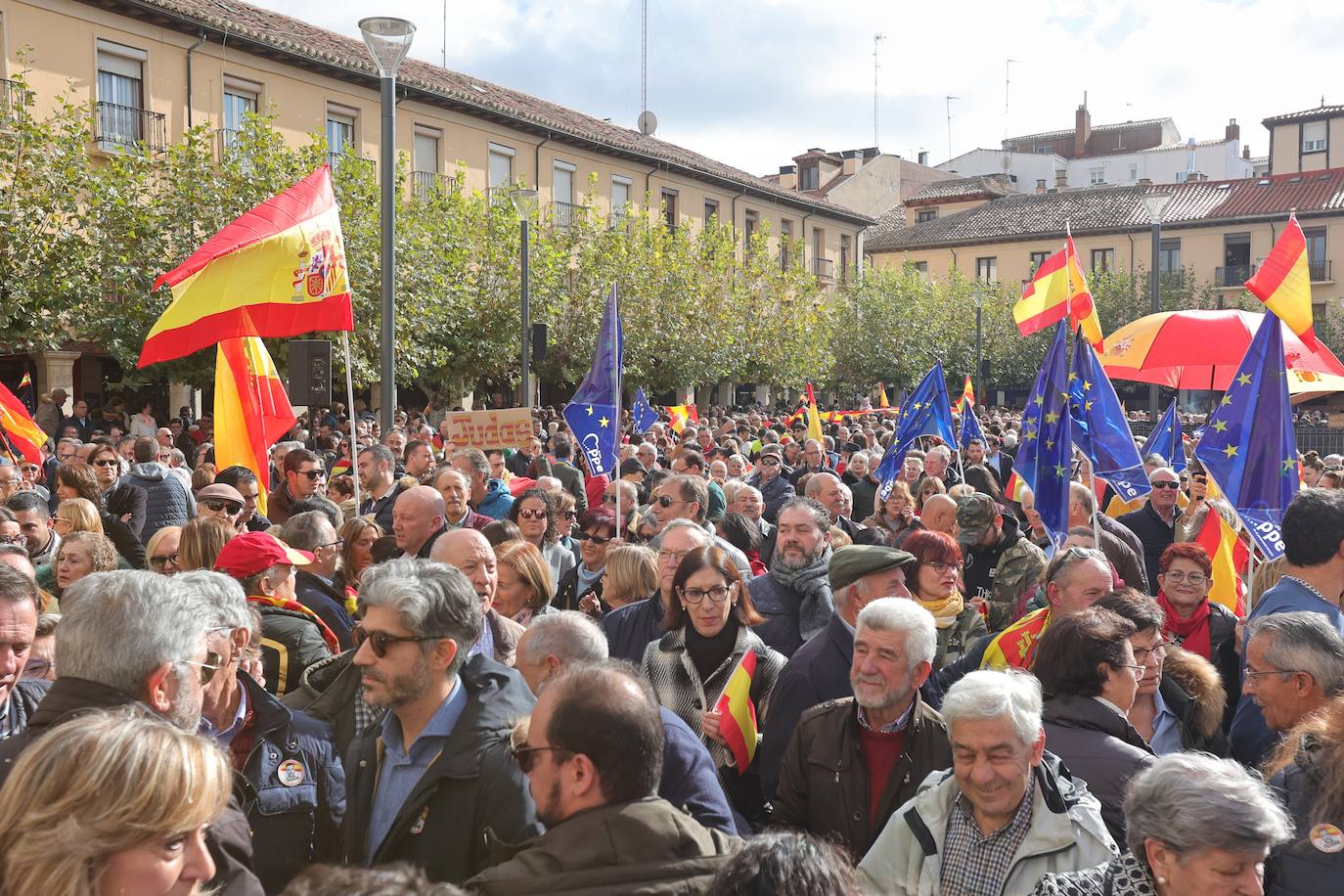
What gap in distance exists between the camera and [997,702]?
3260mm

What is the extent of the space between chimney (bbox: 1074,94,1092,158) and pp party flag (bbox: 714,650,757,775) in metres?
70.9

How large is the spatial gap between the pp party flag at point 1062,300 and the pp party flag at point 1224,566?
2499 millimetres

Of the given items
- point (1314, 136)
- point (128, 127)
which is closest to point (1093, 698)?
point (128, 127)

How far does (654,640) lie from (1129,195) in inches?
2228

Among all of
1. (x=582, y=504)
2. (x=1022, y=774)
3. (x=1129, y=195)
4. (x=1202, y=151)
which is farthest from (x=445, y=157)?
(x=1202, y=151)

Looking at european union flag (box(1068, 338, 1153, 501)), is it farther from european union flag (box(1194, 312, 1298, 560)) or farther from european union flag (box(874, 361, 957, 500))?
european union flag (box(874, 361, 957, 500))

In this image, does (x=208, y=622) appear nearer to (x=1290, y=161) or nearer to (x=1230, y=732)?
(x=1230, y=732)

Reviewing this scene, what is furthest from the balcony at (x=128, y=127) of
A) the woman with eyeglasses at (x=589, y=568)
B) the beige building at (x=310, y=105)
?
the woman with eyeglasses at (x=589, y=568)

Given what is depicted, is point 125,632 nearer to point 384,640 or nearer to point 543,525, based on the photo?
point 384,640

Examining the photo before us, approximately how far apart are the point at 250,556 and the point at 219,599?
1456 mm

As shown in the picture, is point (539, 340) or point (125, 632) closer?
point (125, 632)

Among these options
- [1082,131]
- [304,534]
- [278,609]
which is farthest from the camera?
[1082,131]

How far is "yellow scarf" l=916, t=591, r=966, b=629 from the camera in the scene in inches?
223

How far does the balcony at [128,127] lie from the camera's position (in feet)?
76.1
